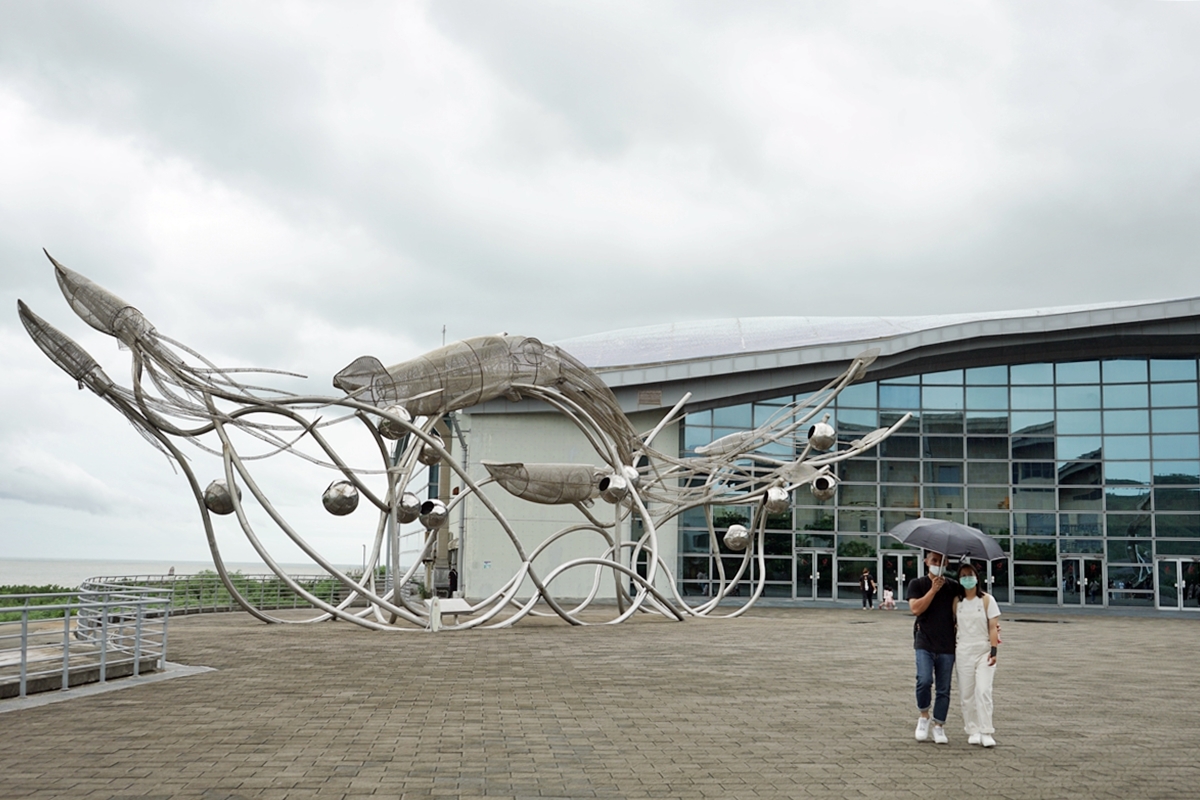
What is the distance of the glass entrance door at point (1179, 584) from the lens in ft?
111

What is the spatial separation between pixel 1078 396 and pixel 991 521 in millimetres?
4566

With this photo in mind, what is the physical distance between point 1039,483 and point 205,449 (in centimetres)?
2593

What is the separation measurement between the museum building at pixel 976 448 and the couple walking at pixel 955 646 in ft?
82.7

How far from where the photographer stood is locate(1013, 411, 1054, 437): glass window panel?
34938 mm

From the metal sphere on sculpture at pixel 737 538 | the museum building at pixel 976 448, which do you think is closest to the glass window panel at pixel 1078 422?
the museum building at pixel 976 448

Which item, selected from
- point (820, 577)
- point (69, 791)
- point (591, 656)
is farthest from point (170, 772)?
point (820, 577)

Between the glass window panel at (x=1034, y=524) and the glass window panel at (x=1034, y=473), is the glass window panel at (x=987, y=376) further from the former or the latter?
the glass window panel at (x=1034, y=524)

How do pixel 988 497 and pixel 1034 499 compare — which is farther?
pixel 988 497

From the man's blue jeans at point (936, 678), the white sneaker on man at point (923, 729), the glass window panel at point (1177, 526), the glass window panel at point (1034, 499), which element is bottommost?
the white sneaker on man at point (923, 729)

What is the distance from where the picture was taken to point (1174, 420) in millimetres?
34000

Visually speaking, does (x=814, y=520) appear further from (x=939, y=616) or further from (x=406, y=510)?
(x=939, y=616)

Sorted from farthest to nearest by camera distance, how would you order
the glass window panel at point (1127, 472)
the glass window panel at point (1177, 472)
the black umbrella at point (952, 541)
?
the glass window panel at point (1127, 472) → the glass window panel at point (1177, 472) → the black umbrella at point (952, 541)

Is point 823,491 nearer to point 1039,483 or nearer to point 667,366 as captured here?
point 667,366

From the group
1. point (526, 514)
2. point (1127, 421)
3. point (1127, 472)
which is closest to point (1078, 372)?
point (1127, 421)
